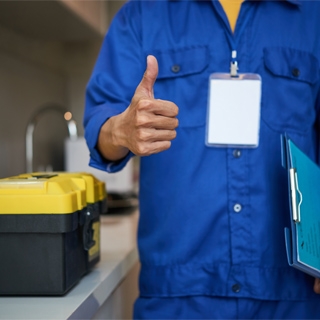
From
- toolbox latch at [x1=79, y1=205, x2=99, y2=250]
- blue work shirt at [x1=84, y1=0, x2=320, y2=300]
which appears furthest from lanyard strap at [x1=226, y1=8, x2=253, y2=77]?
toolbox latch at [x1=79, y1=205, x2=99, y2=250]

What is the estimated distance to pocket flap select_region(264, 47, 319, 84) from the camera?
45.9 inches

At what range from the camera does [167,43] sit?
1197 mm

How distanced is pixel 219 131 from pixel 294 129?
17 cm

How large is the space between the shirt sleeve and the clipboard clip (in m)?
0.34

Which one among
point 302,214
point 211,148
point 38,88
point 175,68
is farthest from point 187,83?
point 38,88

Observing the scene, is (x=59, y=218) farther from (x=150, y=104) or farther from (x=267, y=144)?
(x=267, y=144)

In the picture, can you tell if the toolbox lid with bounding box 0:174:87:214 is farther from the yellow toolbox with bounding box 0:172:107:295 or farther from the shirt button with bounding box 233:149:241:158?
the shirt button with bounding box 233:149:241:158

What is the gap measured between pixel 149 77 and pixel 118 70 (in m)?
0.29

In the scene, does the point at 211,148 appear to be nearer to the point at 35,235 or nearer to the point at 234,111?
the point at 234,111

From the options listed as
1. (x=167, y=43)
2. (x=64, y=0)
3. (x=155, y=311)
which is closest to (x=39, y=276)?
(x=155, y=311)

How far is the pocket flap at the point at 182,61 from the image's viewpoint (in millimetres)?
1164

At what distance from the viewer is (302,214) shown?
38.0 inches

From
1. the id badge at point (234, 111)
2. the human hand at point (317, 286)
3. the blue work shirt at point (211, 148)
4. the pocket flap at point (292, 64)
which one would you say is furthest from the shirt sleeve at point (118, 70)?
the human hand at point (317, 286)

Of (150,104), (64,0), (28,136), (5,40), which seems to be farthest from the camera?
(28,136)
